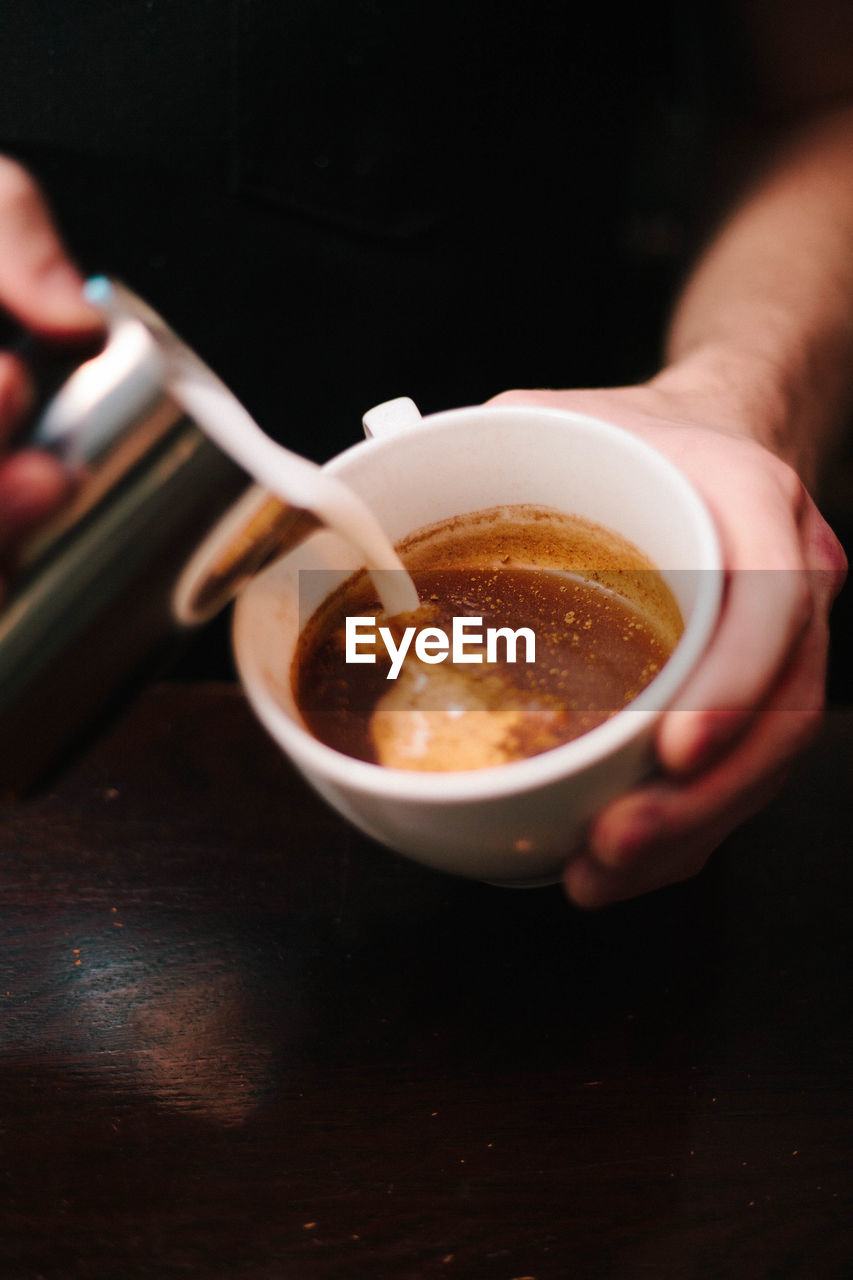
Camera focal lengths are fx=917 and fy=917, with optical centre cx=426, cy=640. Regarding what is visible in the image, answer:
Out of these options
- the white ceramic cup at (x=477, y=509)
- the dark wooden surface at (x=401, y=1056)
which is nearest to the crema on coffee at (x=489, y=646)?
the white ceramic cup at (x=477, y=509)

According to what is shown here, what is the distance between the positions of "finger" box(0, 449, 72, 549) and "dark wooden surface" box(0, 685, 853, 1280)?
38 cm

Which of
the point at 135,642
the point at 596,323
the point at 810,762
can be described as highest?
the point at 135,642

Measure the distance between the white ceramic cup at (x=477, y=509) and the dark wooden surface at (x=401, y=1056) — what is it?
0.11 metres

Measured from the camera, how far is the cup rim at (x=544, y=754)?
1.53ft

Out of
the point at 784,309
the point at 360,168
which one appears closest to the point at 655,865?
the point at 784,309

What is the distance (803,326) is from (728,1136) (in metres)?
0.79

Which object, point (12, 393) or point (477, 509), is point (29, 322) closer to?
point (12, 393)

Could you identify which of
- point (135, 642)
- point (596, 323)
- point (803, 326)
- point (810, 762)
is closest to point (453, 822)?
point (135, 642)

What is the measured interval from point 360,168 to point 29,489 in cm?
72

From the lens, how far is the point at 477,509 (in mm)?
741

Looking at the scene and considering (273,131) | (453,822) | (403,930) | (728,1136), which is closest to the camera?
(453,822)

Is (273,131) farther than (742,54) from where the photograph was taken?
No

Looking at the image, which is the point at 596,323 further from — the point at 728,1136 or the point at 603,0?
the point at 728,1136

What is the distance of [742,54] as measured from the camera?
109 cm
